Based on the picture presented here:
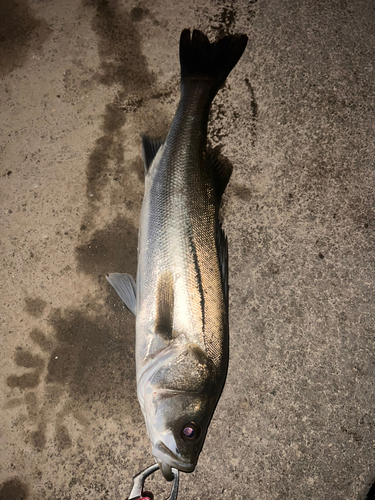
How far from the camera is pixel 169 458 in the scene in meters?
1.85

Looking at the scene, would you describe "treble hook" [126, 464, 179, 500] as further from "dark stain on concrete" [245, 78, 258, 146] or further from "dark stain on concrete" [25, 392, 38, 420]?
"dark stain on concrete" [245, 78, 258, 146]

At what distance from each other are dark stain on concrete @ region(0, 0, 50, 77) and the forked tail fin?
148 cm

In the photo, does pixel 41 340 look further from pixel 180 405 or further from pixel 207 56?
pixel 207 56

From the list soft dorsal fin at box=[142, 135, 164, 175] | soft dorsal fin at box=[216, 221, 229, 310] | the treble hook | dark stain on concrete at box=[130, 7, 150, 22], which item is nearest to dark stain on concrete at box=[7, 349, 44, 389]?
the treble hook

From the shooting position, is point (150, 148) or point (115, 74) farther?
point (115, 74)

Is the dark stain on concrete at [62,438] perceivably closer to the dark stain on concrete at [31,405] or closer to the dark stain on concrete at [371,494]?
the dark stain on concrete at [31,405]

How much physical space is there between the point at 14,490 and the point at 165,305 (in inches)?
80.7

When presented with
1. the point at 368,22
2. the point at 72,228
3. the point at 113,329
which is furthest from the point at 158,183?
the point at 368,22

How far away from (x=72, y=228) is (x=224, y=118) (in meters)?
1.76

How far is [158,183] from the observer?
2.28 meters

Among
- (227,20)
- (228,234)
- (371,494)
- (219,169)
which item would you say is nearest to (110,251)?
(228,234)

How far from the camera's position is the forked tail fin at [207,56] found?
2619 mm

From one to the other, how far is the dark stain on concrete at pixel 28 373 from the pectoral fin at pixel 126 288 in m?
0.96

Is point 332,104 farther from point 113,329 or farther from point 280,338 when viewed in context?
point 113,329
